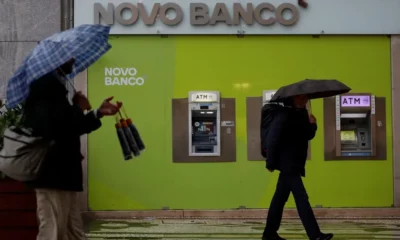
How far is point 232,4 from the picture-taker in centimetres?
912

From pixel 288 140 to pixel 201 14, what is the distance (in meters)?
3.18

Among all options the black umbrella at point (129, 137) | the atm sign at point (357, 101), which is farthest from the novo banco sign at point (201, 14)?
the black umbrella at point (129, 137)

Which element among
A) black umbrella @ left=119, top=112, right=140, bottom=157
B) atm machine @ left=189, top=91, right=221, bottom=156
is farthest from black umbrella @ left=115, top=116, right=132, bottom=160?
atm machine @ left=189, top=91, right=221, bottom=156

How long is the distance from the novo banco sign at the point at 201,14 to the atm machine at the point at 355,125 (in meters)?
1.39

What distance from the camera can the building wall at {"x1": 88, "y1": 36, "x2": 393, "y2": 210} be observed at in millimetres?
9109

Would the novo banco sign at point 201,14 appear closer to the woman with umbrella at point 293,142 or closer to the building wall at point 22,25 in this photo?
the building wall at point 22,25

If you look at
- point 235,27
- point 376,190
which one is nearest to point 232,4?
point 235,27

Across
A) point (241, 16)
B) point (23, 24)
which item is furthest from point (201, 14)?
point (23, 24)

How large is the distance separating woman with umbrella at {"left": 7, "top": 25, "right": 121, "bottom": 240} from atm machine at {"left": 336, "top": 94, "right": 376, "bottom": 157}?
5534mm

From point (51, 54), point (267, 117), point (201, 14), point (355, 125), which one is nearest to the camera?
point (51, 54)

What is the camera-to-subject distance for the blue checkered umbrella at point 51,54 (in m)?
4.16

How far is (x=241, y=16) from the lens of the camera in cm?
909

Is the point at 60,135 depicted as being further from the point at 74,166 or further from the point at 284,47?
the point at 284,47

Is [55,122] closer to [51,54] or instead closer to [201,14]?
[51,54]
